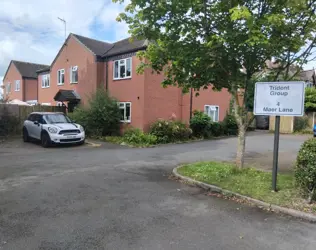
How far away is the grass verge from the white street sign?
5.56ft

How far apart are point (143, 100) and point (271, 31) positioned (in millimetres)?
10827

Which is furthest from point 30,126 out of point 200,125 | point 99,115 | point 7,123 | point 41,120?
point 200,125

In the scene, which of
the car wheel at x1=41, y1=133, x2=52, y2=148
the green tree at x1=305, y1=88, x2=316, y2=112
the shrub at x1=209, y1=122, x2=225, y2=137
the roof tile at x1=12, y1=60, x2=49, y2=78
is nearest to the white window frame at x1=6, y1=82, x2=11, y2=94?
the roof tile at x1=12, y1=60, x2=49, y2=78

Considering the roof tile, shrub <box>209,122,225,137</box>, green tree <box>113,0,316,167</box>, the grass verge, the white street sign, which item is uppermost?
the roof tile

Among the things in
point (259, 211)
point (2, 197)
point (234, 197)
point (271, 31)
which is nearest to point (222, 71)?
point (271, 31)

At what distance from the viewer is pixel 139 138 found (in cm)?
1532

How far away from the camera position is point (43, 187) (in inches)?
257

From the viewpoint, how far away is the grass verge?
17.6 ft

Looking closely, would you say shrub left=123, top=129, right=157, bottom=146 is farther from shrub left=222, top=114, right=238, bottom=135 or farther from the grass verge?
shrub left=222, top=114, right=238, bottom=135

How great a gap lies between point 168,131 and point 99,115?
4.40m

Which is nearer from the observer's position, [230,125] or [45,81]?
[230,125]

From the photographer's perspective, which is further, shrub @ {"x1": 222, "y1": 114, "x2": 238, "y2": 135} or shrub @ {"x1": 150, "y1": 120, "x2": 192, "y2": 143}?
shrub @ {"x1": 222, "y1": 114, "x2": 238, "y2": 135}

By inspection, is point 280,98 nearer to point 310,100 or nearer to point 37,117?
point 37,117

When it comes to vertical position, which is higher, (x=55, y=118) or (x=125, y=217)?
(x=55, y=118)
